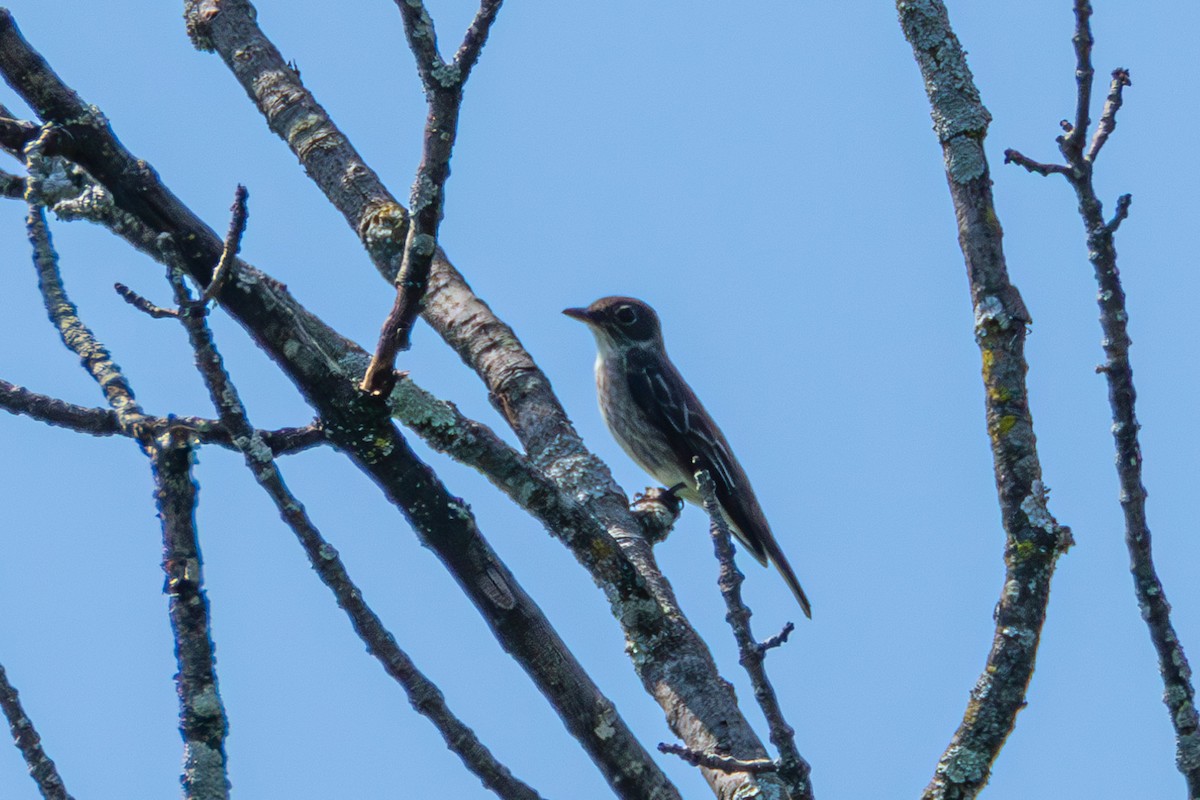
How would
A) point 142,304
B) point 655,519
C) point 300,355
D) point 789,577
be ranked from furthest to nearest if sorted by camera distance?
point 789,577
point 655,519
point 300,355
point 142,304

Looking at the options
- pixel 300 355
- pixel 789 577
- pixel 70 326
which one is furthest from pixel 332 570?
pixel 789 577

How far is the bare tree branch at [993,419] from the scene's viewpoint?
13.6ft

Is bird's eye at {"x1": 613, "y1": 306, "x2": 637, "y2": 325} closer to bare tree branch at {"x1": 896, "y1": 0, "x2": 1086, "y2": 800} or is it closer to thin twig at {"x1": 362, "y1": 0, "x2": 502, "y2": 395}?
bare tree branch at {"x1": 896, "y1": 0, "x2": 1086, "y2": 800}

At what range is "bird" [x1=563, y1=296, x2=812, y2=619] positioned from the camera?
10344 millimetres

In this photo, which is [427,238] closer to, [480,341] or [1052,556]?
[1052,556]

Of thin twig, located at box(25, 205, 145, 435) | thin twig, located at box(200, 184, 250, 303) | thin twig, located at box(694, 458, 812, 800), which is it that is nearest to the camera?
thin twig, located at box(200, 184, 250, 303)

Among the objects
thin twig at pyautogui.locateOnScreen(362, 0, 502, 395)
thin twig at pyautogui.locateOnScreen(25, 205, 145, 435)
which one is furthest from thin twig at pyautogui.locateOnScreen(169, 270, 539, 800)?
thin twig at pyautogui.locateOnScreen(25, 205, 145, 435)

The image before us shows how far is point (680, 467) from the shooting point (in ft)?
34.2

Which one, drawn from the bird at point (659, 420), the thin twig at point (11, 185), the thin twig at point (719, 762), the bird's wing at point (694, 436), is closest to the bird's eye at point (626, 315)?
the bird at point (659, 420)

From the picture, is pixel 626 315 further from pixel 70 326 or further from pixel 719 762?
pixel 719 762

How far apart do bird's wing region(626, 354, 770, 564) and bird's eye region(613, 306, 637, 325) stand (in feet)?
1.00

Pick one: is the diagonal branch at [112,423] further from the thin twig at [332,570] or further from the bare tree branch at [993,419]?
the bare tree branch at [993,419]

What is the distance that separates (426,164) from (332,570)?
99 cm

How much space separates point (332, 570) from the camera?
3258 millimetres
